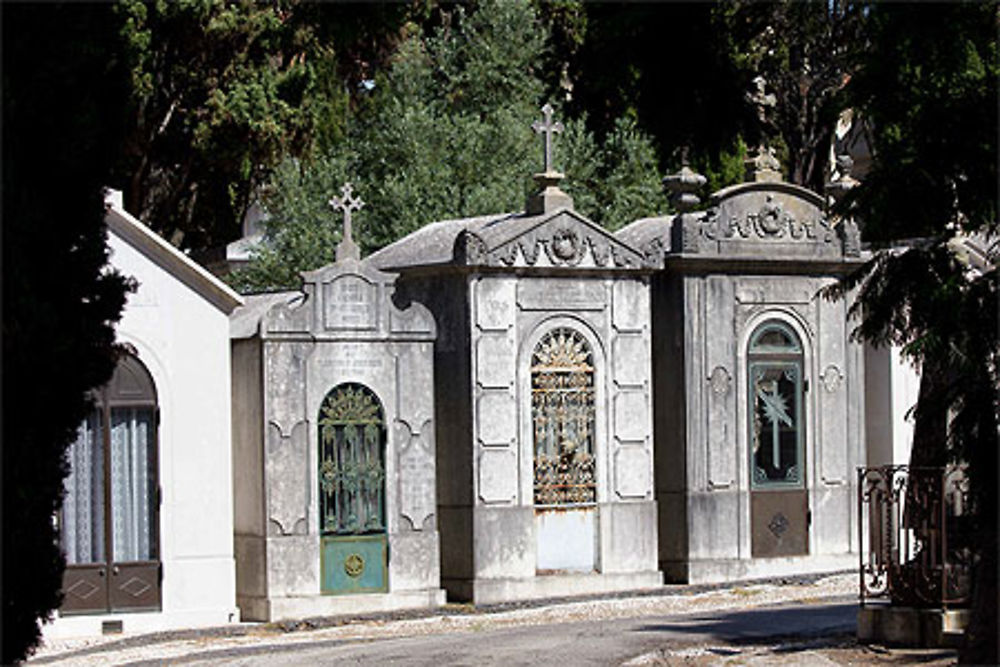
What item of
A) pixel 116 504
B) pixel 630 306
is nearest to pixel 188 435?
pixel 116 504

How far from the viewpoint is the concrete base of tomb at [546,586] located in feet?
66.5

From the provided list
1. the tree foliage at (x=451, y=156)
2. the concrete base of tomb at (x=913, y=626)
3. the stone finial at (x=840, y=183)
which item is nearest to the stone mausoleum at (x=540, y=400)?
the stone finial at (x=840, y=183)

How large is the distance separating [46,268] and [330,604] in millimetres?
8694

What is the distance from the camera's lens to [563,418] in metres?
21.0

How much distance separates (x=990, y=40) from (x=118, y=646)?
927 centimetres

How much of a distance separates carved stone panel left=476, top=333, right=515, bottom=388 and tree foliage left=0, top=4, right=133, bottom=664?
886 centimetres

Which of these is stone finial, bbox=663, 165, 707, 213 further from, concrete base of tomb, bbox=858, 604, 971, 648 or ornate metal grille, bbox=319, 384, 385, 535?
concrete base of tomb, bbox=858, 604, 971, 648

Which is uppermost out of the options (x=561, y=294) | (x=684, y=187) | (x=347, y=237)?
(x=684, y=187)

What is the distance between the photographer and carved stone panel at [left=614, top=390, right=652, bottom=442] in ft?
69.9

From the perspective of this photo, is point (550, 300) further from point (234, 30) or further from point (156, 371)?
point (234, 30)

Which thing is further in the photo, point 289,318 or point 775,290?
point 775,290

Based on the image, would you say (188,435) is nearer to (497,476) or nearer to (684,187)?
(497,476)

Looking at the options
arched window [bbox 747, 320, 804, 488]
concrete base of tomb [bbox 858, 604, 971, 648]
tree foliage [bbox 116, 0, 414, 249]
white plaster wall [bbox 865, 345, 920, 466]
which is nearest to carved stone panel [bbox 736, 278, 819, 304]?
arched window [bbox 747, 320, 804, 488]

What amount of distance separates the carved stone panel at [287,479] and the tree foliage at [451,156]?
9.11 meters
